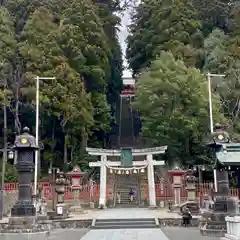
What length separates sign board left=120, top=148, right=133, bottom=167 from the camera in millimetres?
26562

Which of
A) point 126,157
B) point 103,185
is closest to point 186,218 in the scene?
point 103,185

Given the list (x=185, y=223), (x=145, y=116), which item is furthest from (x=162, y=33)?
(x=185, y=223)

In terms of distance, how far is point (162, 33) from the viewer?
35.1 meters

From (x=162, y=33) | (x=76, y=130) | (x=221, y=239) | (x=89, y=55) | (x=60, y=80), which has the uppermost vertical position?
(x=162, y=33)

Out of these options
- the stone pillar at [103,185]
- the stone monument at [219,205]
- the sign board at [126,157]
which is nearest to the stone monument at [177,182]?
the sign board at [126,157]

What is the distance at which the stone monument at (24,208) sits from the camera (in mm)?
13398

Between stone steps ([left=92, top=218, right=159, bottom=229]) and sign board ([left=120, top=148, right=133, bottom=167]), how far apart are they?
8.39m

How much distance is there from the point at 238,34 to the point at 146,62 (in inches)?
372

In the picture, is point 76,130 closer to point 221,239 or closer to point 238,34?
point 238,34

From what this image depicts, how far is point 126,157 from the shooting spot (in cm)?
2661

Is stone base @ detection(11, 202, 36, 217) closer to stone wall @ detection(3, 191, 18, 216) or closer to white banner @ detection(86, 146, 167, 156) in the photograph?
stone wall @ detection(3, 191, 18, 216)

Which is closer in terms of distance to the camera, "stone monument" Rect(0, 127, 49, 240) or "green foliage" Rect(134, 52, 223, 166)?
"stone monument" Rect(0, 127, 49, 240)

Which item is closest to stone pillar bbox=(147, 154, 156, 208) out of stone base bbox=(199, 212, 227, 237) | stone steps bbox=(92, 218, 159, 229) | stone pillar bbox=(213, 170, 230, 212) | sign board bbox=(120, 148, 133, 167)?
sign board bbox=(120, 148, 133, 167)

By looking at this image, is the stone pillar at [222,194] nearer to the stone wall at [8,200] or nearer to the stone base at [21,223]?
the stone base at [21,223]
